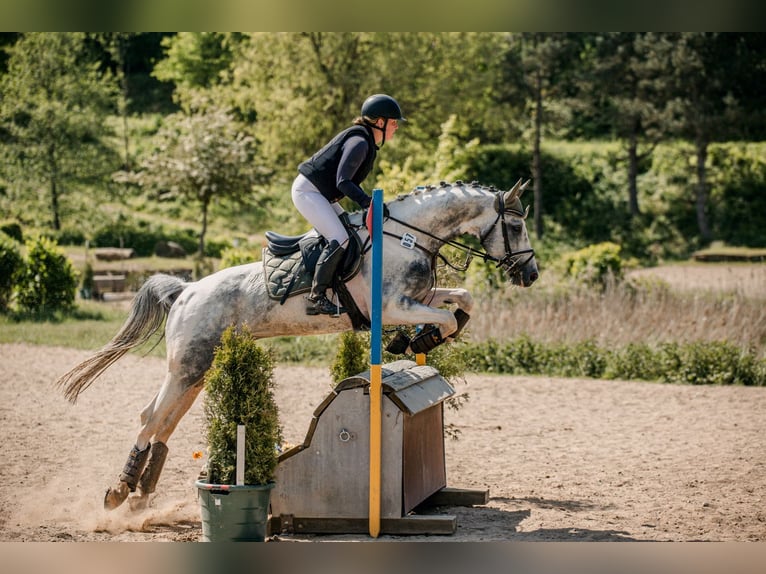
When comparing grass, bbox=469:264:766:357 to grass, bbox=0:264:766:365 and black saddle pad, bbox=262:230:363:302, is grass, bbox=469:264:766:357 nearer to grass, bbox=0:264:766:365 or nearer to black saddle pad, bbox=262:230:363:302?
grass, bbox=0:264:766:365

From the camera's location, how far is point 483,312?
12.2m

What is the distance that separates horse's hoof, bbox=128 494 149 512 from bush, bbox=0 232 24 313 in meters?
9.97

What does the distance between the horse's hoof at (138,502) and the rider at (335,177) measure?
1419 mm

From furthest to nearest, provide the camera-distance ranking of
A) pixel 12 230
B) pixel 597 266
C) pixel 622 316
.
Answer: pixel 12 230
pixel 597 266
pixel 622 316

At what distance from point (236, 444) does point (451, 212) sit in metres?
1.78

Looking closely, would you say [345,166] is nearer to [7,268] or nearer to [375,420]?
[375,420]

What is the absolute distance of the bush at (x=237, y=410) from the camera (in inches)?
193

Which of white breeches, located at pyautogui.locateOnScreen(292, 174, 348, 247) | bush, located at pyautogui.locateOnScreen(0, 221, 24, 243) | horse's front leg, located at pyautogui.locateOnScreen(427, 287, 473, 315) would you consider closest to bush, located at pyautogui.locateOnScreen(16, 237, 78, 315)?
bush, located at pyautogui.locateOnScreen(0, 221, 24, 243)

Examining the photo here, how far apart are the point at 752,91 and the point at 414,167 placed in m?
8.75

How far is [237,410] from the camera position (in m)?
4.89

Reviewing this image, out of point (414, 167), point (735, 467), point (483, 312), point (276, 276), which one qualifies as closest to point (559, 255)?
point (414, 167)

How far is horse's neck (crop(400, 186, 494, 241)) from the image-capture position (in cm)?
561

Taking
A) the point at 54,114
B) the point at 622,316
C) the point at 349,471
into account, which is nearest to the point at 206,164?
the point at 54,114

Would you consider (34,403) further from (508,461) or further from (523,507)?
(523,507)
